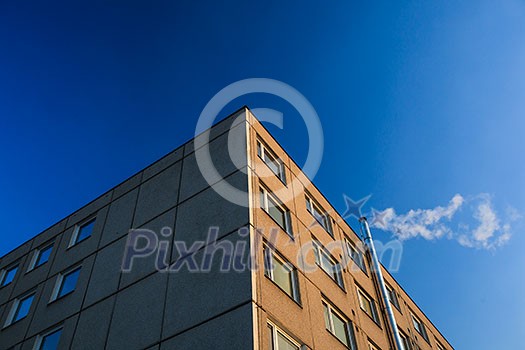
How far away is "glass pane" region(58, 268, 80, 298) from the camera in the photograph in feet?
55.2

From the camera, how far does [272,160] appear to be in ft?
57.0

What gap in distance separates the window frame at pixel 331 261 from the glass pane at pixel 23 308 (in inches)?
491

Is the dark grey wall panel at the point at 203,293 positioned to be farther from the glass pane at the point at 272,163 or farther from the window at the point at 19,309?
the window at the point at 19,309

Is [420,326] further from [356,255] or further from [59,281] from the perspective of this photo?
[59,281]

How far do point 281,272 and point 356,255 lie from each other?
923cm

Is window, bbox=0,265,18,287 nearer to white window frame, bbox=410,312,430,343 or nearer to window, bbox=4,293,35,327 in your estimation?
window, bbox=4,293,35,327

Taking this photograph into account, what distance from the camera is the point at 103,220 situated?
18.4 m

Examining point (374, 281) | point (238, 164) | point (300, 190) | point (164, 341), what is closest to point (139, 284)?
point (164, 341)

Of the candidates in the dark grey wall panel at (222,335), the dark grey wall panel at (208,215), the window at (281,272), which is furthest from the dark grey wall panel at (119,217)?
the dark grey wall panel at (222,335)

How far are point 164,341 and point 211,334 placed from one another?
65.8 inches

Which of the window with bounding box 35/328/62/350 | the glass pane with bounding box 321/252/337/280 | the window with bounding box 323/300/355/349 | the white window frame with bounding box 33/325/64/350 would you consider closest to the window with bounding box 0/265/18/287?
the white window frame with bounding box 33/325/64/350

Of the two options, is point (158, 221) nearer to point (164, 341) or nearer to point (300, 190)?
point (164, 341)

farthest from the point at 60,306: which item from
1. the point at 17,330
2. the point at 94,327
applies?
the point at 94,327

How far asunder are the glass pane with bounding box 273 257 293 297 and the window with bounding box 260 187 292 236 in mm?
1773
